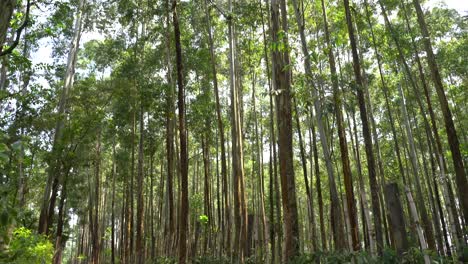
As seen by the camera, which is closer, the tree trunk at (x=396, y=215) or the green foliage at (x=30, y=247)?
the tree trunk at (x=396, y=215)

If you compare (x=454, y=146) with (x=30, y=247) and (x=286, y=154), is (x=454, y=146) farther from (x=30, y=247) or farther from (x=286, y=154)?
(x=30, y=247)

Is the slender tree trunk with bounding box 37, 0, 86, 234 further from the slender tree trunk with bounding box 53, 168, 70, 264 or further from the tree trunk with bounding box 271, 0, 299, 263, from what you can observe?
the tree trunk with bounding box 271, 0, 299, 263

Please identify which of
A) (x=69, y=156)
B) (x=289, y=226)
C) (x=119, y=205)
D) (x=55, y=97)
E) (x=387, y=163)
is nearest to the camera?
(x=289, y=226)

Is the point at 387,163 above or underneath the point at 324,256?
above

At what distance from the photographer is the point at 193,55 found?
45.1 ft

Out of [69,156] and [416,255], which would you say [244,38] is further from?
[416,255]

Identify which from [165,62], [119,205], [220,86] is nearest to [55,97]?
[165,62]

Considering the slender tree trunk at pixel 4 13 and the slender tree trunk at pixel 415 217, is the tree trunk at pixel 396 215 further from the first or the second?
the slender tree trunk at pixel 4 13

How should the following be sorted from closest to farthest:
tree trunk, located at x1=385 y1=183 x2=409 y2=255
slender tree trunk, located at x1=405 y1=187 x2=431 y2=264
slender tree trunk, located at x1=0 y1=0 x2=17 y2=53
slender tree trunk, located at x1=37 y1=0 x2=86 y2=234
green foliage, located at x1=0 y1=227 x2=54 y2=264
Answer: slender tree trunk, located at x1=0 y1=0 x2=17 y2=53
slender tree trunk, located at x1=405 y1=187 x2=431 y2=264
tree trunk, located at x1=385 y1=183 x2=409 y2=255
green foliage, located at x1=0 y1=227 x2=54 y2=264
slender tree trunk, located at x1=37 y1=0 x2=86 y2=234

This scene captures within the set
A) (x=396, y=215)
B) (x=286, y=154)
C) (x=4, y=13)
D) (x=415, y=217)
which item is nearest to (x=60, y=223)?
(x=286, y=154)

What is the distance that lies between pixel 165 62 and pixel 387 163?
511 inches

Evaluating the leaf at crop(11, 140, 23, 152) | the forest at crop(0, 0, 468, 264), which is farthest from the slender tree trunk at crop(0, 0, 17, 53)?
the forest at crop(0, 0, 468, 264)

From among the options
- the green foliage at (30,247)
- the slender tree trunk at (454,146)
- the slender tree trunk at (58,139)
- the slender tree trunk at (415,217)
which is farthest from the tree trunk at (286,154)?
the slender tree trunk at (58,139)

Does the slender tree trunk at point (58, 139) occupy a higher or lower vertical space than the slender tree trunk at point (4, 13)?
higher
